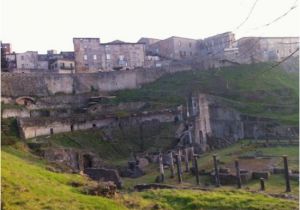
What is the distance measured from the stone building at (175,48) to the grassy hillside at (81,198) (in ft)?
175

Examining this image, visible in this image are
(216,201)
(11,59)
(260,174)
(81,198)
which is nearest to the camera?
(81,198)

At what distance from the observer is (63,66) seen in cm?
6500

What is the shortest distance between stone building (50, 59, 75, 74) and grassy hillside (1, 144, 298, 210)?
4527cm

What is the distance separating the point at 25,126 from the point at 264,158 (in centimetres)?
1861

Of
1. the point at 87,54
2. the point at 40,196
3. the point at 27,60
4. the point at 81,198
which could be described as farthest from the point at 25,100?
the point at 40,196

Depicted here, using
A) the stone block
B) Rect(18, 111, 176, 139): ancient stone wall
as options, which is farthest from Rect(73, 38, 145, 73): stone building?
the stone block

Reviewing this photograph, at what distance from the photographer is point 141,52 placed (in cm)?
7075

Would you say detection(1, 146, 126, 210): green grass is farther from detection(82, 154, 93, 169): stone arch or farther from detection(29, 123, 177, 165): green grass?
detection(29, 123, 177, 165): green grass

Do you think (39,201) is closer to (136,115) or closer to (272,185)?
(272,185)

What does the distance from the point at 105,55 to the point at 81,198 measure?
55122 mm

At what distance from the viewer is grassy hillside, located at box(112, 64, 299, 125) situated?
163ft

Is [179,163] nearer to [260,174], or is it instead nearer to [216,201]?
[260,174]

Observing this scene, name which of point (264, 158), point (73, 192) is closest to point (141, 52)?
point (264, 158)

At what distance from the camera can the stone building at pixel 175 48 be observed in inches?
2901
